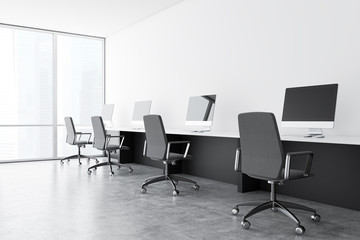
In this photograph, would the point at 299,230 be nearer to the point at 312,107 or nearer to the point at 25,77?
the point at 312,107

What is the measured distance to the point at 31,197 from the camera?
14.6 ft

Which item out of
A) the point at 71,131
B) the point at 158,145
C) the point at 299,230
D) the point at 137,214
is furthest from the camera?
the point at 71,131

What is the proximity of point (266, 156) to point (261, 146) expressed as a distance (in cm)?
11

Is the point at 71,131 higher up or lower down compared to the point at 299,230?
higher up

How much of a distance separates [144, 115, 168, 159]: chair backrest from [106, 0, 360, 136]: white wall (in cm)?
140

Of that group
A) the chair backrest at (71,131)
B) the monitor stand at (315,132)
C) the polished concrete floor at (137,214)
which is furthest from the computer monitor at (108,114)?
the monitor stand at (315,132)

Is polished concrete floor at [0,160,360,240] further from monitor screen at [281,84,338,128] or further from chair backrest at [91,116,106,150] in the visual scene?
monitor screen at [281,84,338,128]

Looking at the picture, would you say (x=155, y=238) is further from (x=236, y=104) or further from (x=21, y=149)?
(x=21, y=149)

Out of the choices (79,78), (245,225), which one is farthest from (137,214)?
(79,78)

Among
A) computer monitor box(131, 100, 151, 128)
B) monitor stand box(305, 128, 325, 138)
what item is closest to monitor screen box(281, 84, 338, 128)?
monitor stand box(305, 128, 325, 138)

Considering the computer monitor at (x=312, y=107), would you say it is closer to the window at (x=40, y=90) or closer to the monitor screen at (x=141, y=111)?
the monitor screen at (x=141, y=111)

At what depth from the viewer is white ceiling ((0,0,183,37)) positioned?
6793 mm

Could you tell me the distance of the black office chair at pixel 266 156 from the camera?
3.05 meters

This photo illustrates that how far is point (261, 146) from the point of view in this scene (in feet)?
10.5
